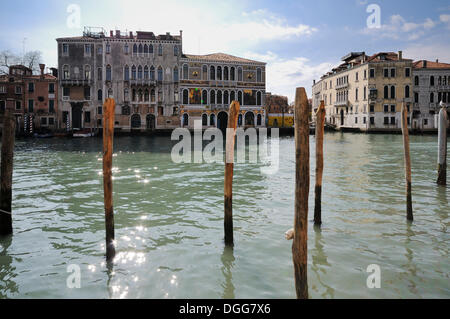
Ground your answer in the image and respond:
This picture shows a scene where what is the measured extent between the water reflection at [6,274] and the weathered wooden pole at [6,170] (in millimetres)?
325

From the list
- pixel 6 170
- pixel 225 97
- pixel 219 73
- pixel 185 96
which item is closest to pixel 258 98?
pixel 225 97

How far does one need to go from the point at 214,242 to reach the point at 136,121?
30671 millimetres

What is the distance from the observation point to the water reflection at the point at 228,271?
359cm

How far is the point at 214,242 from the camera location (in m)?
4.95

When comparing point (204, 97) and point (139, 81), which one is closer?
point (139, 81)

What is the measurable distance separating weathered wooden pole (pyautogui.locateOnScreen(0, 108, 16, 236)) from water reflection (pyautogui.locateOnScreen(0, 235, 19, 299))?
0.32 m

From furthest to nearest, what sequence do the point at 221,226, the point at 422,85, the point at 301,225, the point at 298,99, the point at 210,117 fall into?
the point at 422,85
the point at 210,117
the point at 221,226
the point at 298,99
the point at 301,225

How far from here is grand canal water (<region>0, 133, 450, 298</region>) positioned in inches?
146

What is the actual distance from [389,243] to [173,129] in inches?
1204

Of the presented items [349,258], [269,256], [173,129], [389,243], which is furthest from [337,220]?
[173,129]

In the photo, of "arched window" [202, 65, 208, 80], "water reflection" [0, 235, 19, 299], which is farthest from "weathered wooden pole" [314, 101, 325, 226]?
"arched window" [202, 65, 208, 80]

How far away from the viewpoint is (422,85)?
37.9m

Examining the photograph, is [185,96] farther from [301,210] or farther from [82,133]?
[301,210]

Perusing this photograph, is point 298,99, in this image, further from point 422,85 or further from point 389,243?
point 422,85
